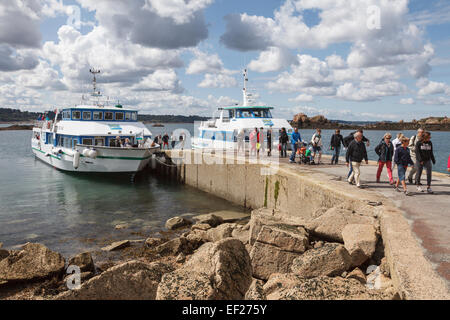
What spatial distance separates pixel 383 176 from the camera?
1241cm

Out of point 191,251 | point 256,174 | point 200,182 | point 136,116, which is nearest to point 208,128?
point 136,116

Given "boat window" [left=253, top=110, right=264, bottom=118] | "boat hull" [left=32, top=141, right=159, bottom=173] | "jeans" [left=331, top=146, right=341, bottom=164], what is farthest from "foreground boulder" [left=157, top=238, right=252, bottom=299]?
"boat window" [left=253, top=110, right=264, bottom=118]

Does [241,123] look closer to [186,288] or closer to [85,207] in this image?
[85,207]

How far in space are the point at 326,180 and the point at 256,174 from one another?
4.05 meters

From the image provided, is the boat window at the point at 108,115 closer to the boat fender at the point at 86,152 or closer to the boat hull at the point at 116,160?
the boat hull at the point at 116,160

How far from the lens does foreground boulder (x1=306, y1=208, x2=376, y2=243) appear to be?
745 centimetres

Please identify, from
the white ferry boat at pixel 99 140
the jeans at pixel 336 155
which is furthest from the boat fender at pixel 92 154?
the jeans at pixel 336 155

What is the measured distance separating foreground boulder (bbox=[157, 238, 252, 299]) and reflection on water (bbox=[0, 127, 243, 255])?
20.6 feet

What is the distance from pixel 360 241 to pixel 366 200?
2443 mm

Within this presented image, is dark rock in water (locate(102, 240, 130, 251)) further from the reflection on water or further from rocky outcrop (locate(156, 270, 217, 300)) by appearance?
rocky outcrop (locate(156, 270, 217, 300))

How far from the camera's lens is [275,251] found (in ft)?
21.5

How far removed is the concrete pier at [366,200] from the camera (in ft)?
15.4

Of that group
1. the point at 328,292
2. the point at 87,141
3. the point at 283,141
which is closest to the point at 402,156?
the point at 328,292

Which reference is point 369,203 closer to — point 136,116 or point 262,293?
point 262,293
